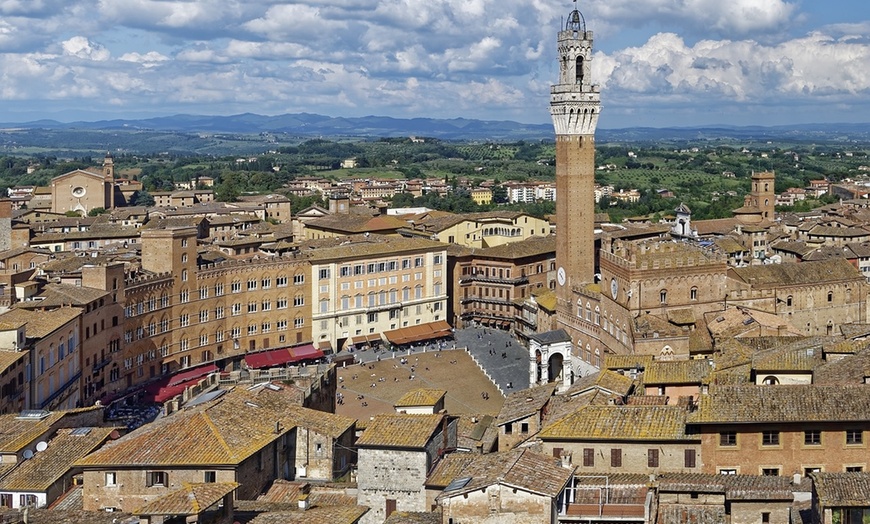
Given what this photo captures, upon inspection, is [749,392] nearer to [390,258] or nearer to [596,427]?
[596,427]

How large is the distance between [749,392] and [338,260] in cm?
5751

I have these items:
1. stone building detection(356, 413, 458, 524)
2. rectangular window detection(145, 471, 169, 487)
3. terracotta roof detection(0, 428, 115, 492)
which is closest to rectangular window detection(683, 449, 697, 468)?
stone building detection(356, 413, 458, 524)

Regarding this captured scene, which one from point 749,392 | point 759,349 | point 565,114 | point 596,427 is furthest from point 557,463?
point 565,114

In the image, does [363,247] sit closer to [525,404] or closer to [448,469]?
[525,404]

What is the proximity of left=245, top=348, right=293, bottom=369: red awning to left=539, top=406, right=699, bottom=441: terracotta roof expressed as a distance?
163ft

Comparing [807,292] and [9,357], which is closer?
[9,357]

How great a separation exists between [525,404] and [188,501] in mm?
13817

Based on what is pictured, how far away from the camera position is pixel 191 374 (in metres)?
72.2

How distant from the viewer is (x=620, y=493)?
23.8 meters

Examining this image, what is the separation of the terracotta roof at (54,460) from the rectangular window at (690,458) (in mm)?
15419

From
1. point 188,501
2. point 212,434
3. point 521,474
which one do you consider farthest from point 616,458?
point 188,501

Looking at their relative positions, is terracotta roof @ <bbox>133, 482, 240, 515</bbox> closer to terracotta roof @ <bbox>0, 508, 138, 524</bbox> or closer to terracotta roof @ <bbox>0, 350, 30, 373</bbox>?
terracotta roof @ <bbox>0, 508, 138, 524</bbox>

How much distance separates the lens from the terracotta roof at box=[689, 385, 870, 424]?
25797 mm

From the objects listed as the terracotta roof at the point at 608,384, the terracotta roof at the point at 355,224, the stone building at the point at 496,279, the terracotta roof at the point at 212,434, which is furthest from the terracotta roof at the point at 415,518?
the terracotta roof at the point at 355,224
